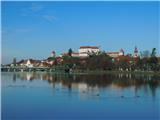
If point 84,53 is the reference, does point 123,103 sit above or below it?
below

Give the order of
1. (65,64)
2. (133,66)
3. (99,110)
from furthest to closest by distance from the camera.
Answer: (65,64) < (133,66) < (99,110)

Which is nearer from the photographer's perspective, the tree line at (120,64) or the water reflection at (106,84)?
the water reflection at (106,84)

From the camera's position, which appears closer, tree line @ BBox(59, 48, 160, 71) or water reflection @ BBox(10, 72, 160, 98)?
water reflection @ BBox(10, 72, 160, 98)

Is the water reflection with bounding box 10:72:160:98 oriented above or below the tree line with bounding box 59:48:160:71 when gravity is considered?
below

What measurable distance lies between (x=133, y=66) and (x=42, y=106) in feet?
129

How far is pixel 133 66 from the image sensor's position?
50.1m

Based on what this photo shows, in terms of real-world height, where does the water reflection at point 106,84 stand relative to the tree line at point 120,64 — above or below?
below

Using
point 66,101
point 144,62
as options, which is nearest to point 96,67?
point 144,62

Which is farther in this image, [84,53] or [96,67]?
[84,53]

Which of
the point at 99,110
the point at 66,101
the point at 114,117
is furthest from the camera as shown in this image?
the point at 66,101

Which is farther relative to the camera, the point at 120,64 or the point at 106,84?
the point at 120,64

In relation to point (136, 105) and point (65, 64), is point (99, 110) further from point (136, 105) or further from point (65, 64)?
point (65, 64)

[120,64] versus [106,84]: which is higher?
[120,64]

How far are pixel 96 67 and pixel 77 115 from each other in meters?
42.9
